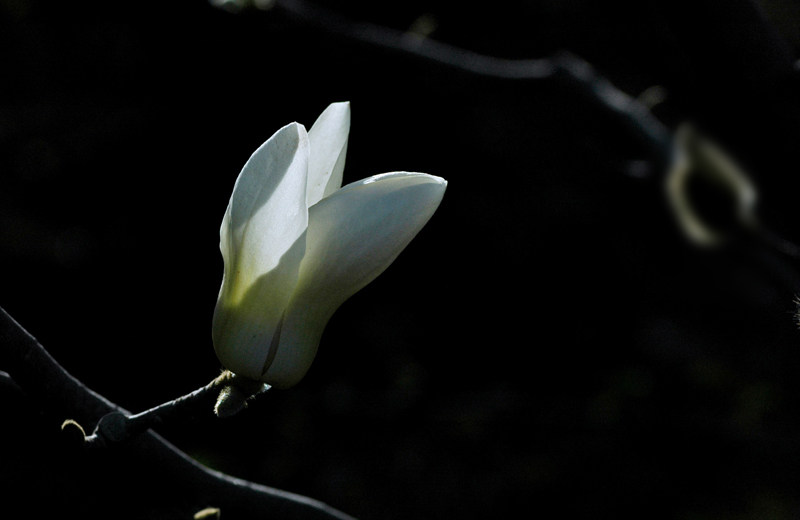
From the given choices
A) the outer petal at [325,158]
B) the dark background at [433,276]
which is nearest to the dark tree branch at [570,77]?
the dark background at [433,276]

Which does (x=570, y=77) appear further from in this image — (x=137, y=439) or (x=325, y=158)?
(x=137, y=439)

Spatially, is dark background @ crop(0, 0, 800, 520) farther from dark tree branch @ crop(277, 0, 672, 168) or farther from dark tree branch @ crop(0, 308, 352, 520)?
dark tree branch @ crop(0, 308, 352, 520)

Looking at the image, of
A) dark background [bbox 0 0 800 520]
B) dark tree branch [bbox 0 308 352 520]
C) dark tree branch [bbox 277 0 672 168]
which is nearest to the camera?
dark tree branch [bbox 0 308 352 520]

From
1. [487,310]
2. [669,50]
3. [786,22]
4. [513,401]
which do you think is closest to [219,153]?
[487,310]

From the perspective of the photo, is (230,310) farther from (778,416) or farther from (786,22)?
(786,22)

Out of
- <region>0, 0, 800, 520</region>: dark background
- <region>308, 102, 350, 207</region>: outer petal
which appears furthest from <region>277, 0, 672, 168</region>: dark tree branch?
<region>308, 102, 350, 207</region>: outer petal

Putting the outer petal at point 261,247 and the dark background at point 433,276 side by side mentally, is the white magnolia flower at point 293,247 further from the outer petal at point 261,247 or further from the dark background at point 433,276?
the dark background at point 433,276
